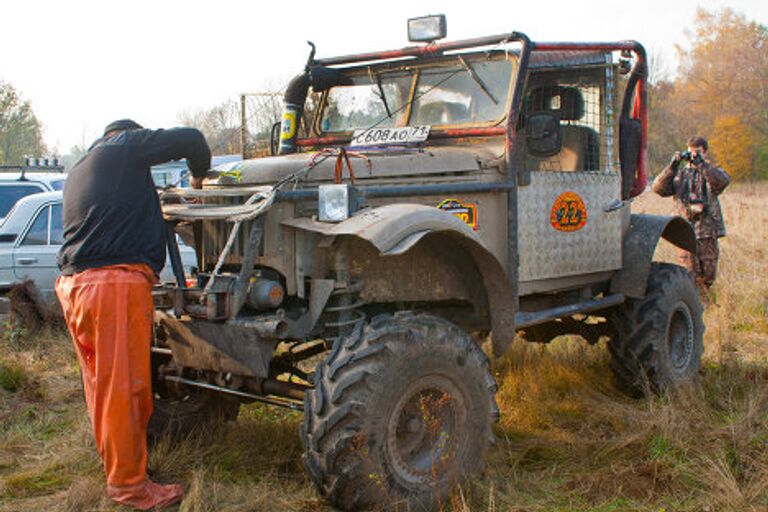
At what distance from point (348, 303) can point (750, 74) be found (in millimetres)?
44642

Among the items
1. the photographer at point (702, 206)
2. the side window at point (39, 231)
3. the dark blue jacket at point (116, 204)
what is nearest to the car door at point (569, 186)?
the dark blue jacket at point (116, 204)

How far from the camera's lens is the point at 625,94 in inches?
247

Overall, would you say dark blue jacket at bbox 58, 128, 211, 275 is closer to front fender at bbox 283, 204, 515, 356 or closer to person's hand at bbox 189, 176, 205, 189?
person's hand at bbox 189, 176, 205, 189

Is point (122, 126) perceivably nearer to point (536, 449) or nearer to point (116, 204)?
point (116, 204)

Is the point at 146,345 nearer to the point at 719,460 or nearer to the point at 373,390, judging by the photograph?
the point at 373,390

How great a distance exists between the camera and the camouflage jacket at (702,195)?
905 cm

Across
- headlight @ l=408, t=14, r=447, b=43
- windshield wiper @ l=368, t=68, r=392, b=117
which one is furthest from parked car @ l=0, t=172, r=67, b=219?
headlight @ l=408, t=14, r=447, b=43

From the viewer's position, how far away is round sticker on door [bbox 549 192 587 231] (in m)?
5.44

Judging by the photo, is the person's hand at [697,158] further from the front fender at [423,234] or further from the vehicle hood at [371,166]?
→ the front fender at [423,234]

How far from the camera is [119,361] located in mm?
4008

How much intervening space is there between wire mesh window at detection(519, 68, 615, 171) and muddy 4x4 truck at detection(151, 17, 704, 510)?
0.01 m

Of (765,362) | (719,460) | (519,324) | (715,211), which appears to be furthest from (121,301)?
(715,211)

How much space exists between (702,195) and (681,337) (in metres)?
3.17

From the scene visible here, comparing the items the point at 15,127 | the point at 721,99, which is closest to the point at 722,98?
the point at 721,99
